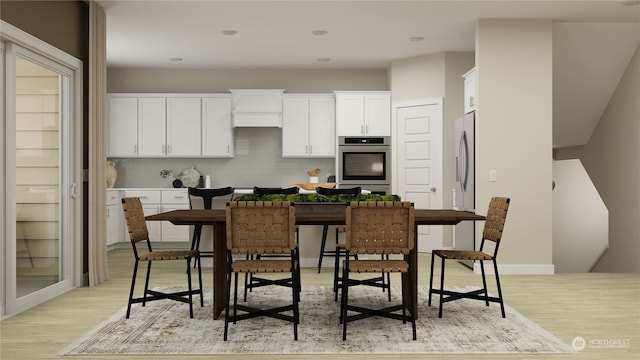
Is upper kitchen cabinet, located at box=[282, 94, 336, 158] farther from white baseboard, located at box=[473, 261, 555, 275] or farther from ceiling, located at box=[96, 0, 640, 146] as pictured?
white baseboard, located at box=[473, 261, 555, 275]

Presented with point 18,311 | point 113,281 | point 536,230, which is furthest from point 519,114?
point 18,311

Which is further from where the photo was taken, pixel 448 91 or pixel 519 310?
pixel 448 91

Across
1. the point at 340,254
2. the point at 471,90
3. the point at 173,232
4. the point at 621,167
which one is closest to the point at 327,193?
the point at 340,254

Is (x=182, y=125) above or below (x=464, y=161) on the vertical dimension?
above

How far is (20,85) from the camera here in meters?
4.56

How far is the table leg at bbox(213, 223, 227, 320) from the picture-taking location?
13.7ft

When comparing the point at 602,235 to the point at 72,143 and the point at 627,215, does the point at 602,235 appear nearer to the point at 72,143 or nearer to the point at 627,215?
the point at 627,215

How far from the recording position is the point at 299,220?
12.7 ft

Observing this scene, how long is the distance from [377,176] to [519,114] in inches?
105

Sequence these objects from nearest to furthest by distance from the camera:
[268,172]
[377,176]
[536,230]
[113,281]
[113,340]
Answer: [113,340] < [113,281] < [536,230] < [377,176] < [268,172]

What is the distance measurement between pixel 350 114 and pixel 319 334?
5.34 m

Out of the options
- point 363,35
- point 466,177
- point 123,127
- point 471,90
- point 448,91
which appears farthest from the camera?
point 123,127

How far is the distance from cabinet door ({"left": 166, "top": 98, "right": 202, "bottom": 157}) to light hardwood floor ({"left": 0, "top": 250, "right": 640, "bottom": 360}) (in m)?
2.67

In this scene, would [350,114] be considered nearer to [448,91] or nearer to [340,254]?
[448,91]
